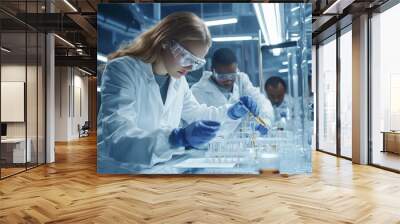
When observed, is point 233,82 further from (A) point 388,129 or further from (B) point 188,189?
(A) point 388,129

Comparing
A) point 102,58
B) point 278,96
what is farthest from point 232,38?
point 102,58

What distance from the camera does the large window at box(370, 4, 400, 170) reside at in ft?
23.0

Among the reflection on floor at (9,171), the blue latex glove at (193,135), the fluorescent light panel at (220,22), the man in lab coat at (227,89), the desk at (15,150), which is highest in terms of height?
the fluorescent light panel at (220,22)

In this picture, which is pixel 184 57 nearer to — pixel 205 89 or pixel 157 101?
pixel 205 89

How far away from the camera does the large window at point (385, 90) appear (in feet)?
23.0

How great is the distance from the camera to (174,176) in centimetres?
639

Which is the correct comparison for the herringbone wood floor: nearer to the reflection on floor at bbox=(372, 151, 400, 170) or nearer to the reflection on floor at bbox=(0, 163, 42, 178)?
the reflection on floor at bbox=(0, 163, 42, 178)

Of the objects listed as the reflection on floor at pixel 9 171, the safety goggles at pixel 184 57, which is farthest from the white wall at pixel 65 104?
the safety goggles at pixel 184 57

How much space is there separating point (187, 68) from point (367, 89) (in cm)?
413

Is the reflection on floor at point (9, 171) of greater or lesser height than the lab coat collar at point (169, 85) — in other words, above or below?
below

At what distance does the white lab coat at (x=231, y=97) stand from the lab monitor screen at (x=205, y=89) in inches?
0.7

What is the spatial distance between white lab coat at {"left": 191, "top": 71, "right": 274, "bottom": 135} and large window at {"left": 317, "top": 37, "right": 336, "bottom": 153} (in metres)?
4.30

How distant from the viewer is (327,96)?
34.2ft

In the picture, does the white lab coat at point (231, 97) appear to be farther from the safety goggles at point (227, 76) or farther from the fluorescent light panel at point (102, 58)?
the fluorescent light panel at point (102, 58)
